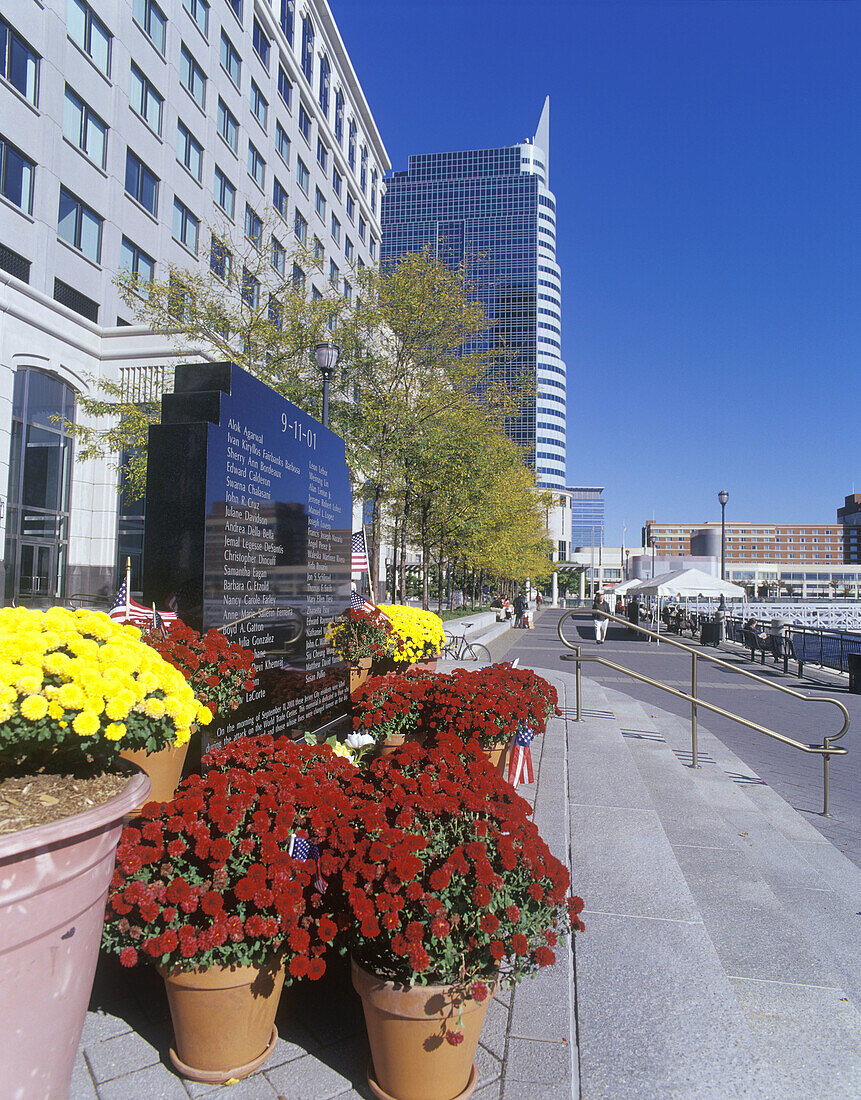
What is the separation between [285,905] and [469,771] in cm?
Result: 115

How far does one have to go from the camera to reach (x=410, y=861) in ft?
7.70

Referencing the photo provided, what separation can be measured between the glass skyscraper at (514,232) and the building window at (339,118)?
104370 millimetres

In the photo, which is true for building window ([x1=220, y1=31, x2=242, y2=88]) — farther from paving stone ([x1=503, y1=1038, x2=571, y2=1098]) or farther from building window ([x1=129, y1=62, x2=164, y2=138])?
paving stone ([x1=503, y1=1038, x2=571, y2=1098])

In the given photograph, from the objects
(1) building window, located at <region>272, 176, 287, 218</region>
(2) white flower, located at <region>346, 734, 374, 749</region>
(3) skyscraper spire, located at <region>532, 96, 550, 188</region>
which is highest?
(3) skyscraper spire, located at <region>532, 96, 550, 188</region>

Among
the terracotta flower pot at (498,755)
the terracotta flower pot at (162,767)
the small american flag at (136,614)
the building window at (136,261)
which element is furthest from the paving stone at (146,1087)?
the building window at (136,261)

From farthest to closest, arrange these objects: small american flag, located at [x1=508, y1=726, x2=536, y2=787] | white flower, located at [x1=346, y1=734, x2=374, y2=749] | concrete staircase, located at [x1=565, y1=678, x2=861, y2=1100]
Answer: small american flag, located at [x1=508, y1=726, x2=536, y2=787], white flower, located at [x1=346, y1=734, x2=374, y2=749], concrete staircase, located at [x1=565, y1=678, x2=861, y2=1100]

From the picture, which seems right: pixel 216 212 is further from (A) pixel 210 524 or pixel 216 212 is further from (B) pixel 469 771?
(B) pixel 469 771

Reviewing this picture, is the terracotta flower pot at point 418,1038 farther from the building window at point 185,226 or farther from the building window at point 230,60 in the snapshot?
the building window at point 230,60

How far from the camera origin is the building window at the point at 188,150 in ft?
Answer: 85.9

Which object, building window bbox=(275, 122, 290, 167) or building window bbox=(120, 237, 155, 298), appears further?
building window bbox=(275, 122, 290, 167)

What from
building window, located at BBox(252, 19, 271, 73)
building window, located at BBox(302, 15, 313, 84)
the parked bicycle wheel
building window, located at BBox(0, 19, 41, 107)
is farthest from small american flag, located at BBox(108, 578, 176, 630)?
building window, located at BBox(302, 15, 313, 84)

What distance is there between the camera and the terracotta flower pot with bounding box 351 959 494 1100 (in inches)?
88.2

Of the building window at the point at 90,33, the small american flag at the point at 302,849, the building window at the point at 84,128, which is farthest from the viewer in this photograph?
the building window at the point at 84,128

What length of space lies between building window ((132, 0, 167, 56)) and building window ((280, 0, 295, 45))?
1095 centimetres
